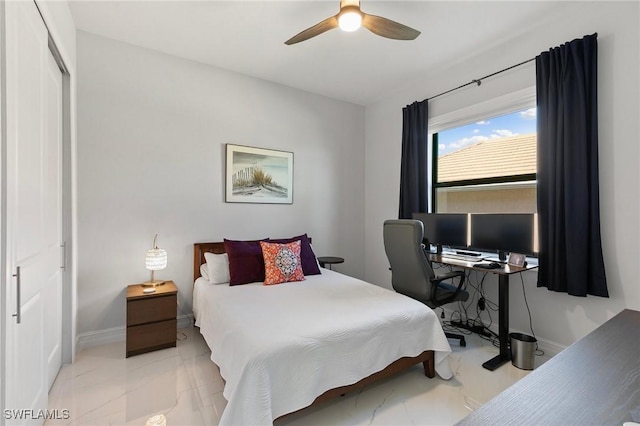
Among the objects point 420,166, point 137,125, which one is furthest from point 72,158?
point 420,166

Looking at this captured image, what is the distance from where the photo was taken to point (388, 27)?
2109 millimetres

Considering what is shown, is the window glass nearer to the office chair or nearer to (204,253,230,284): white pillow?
the office chair

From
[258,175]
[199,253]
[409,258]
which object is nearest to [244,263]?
[199,253]

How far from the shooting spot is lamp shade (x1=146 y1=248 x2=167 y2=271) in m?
2.70

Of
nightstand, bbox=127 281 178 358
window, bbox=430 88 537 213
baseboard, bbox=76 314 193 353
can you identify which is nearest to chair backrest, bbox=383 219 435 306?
window, bbox=430 88 537 213

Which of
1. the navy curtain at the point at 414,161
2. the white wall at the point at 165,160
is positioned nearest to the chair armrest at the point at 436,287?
the navy curtain at the point at 414,161

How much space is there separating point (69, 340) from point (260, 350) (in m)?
1.92

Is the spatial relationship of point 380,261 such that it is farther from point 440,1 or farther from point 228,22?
point 228,22

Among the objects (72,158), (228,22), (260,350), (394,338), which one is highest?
(228,22)

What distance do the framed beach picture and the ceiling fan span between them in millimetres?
1522

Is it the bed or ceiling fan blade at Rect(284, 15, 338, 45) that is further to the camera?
ceiling fan blade at Rect(284, 15, 338, 45)

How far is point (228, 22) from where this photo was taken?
8.29 ft

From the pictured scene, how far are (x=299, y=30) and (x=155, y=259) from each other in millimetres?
2472

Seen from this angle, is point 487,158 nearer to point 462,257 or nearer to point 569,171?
point 569,171
